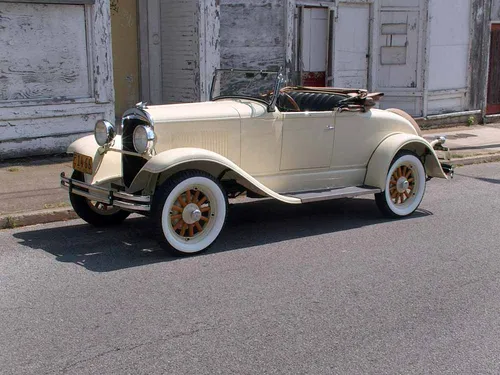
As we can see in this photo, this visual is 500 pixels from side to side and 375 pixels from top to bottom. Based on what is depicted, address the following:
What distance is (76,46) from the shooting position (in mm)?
10617

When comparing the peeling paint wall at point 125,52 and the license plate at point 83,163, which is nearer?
the license plate at point 83,163

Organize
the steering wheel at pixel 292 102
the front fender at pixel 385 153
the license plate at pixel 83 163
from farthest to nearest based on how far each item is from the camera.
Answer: the front fender at pixel 385 153 → the steering wheel at pixel 292 102 → the license plate at pixel 83 163

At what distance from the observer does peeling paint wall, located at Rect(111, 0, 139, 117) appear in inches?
498

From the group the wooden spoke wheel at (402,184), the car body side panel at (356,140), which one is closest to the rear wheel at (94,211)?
the car body side panel at (356,140)

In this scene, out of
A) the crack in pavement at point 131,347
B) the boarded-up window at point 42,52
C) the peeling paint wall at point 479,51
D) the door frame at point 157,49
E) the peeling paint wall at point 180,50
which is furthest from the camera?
the peeling paint wall at point 479,51

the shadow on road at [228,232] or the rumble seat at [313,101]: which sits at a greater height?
the rumble seat at [313,101]

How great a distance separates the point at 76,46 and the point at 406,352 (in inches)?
313

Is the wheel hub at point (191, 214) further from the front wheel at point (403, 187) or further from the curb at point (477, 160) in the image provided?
the curb at point (477, 160)

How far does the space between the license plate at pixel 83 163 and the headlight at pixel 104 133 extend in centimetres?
21

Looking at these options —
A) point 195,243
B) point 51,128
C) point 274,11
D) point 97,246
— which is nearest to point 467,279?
point 195,243

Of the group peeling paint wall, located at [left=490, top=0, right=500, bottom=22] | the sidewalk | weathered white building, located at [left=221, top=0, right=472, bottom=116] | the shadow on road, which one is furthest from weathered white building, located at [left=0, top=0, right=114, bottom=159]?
peeling paint wall, located at [left=490, top=0, right=500, bottom=22]

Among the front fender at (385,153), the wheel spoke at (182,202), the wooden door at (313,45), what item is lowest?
the wheel spoke at (182,202)

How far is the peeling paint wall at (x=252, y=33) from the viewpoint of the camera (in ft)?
40.2

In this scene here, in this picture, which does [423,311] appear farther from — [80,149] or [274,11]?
[274,11]
